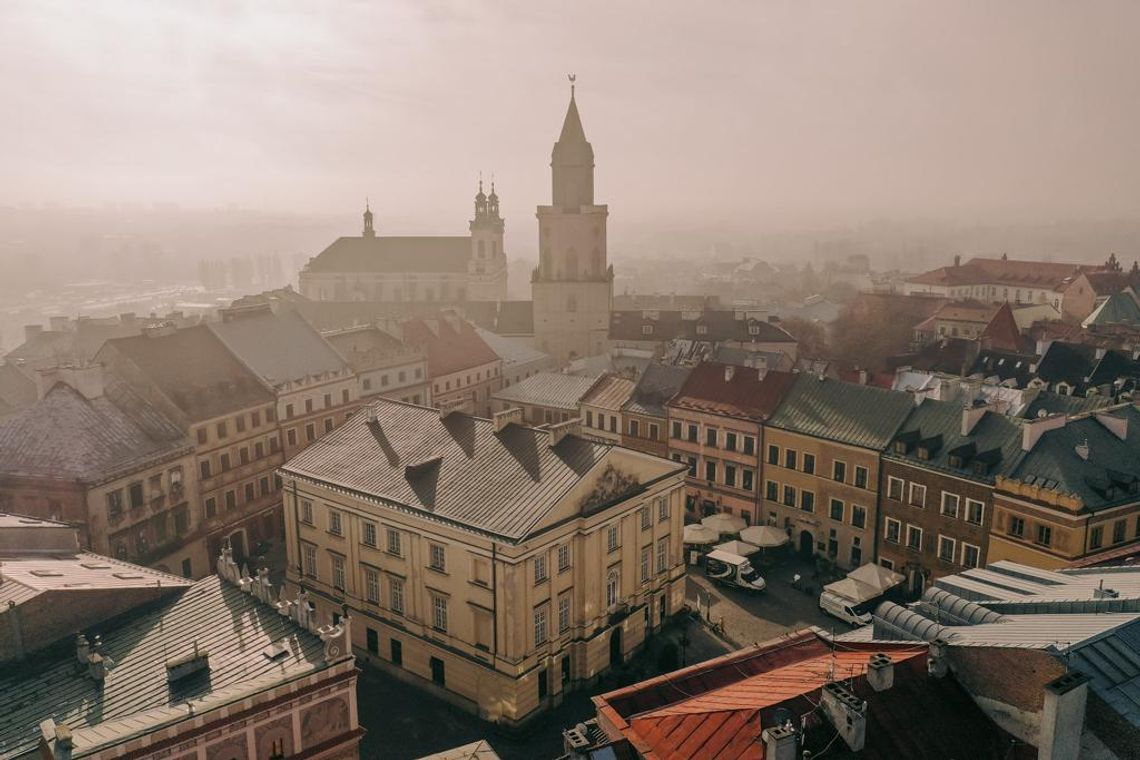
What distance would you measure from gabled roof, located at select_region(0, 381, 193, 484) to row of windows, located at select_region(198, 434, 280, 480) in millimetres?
2396

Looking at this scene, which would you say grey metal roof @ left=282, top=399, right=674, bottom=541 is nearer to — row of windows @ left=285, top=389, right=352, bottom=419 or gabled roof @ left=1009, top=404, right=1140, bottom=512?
row of windows @ left=285, top=389, right=352, bottom=419

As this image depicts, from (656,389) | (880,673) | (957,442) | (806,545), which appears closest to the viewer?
(880,673)

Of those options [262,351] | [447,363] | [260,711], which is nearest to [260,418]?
[262,351]

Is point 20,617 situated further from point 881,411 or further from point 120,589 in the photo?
point 881,411

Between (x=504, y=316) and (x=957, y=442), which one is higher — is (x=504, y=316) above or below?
above

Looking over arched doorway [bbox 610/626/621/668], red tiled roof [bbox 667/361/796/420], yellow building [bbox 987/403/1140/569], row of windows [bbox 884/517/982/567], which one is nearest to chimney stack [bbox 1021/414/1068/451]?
yellow building [bbox 987/403/1140/569]

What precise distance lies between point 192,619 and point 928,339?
102m

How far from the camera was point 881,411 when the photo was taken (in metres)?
60.6

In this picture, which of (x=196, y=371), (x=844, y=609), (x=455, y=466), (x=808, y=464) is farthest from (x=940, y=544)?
(x=196, y=371)

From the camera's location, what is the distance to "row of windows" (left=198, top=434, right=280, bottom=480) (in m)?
61.8

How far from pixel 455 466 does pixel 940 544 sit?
29109mm

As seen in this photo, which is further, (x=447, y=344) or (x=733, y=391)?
(x=447, y=344)

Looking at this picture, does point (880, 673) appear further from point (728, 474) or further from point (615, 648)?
point (728, 474)

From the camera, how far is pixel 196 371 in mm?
65125
